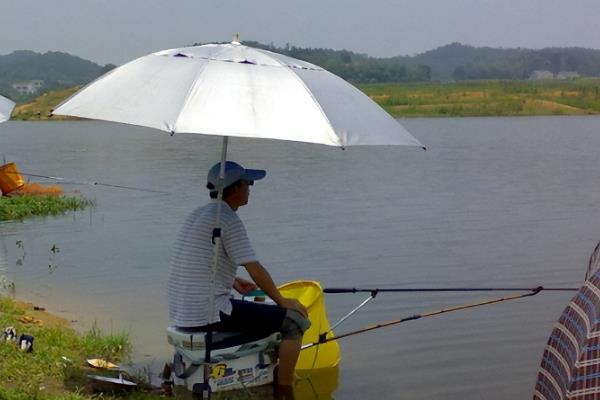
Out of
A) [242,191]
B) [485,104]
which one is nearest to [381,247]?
[242,191]

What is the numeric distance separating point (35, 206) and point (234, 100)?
1154 centimetres

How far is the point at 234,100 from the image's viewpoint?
470 centimetres

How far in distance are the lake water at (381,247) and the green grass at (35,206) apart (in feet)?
1.10

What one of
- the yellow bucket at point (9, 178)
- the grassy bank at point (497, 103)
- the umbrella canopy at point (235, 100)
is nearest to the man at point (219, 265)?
the umbrella canopy at point (235, 100)

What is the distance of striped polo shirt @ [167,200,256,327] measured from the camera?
17.3 ft

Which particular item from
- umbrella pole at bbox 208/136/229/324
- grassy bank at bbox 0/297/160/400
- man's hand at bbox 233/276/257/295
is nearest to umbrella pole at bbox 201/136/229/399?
umbrella pole at bbox 208/136/229/324

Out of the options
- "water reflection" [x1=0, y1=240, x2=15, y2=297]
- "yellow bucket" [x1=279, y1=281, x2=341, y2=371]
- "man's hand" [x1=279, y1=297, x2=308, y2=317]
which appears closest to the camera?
"man's hand" [x1=279, y1=297, x2=308, y2=317]

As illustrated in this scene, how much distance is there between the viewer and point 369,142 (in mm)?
4781

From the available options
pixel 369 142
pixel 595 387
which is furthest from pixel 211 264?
pixel 595 387

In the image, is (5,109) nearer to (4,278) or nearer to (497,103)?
(4,278)

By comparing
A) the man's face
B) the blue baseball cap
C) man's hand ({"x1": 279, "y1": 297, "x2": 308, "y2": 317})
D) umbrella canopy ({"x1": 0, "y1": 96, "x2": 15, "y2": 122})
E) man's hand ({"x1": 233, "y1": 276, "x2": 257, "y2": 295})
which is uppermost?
umbrella canopy ({"x1": 0, "y1": 96, "x2": 15, "y2": 122})

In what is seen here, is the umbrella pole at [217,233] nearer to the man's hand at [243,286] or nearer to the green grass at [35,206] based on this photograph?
the man's hand at [243,286]

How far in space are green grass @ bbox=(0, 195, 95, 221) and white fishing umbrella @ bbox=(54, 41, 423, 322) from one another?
10357 millimetres

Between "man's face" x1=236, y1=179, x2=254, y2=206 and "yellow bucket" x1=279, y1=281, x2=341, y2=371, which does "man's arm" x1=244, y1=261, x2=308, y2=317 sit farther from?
"yellow bucket" x1=279, y1=281, x2=341, y2=371
